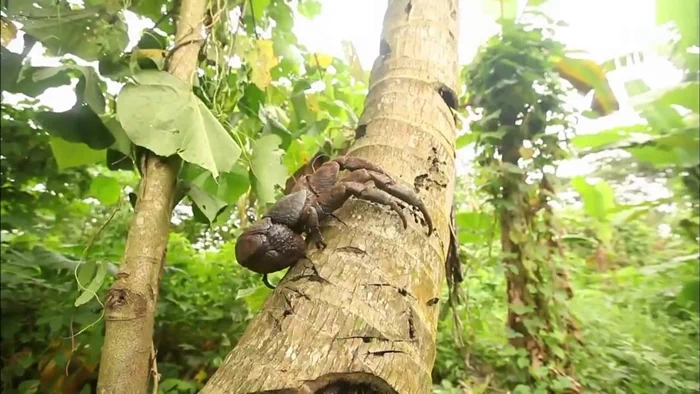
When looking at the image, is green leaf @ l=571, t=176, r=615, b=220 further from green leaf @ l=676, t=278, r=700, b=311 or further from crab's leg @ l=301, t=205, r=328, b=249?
crab's leg @ l=301, t=205, r=328, b=249

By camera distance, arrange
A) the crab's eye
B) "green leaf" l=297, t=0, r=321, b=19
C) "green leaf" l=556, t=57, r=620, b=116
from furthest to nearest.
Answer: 1. "green leaf" l=556, t=57, r=620, b=116
2. "green leaf" l=297, t=0, r=321, b=19
3. the crab's eye

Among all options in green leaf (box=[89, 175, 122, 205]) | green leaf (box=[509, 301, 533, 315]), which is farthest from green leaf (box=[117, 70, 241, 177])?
green leaf (box=[509, 301, 533, 315])

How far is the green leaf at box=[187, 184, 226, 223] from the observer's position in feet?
3.47

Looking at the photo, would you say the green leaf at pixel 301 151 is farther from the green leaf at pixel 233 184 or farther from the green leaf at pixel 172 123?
the green leaf at pixel 172 123

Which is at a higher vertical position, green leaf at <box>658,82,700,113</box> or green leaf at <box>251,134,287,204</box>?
green leaf at <box>658,82,700,113</box>

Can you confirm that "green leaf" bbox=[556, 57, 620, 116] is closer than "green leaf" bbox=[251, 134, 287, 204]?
No

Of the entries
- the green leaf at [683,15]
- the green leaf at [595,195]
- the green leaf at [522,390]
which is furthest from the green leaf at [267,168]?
the green leaf at [683,15]

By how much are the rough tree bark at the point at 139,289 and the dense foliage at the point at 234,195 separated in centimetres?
6

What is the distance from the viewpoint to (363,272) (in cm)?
78

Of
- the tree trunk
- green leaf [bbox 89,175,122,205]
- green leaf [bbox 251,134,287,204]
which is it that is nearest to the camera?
the tree trunk

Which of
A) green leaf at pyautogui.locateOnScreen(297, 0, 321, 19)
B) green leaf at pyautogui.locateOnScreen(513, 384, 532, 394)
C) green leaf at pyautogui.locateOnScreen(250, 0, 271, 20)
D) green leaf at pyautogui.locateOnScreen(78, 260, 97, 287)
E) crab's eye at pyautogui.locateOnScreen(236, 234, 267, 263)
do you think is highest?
green leaf at pyautogui.locateOnScreen(297, 0, 321, 19)

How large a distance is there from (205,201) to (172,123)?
210 mm

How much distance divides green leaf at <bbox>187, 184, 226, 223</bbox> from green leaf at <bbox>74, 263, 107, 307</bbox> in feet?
0.64

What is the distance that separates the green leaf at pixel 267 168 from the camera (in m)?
1.12
